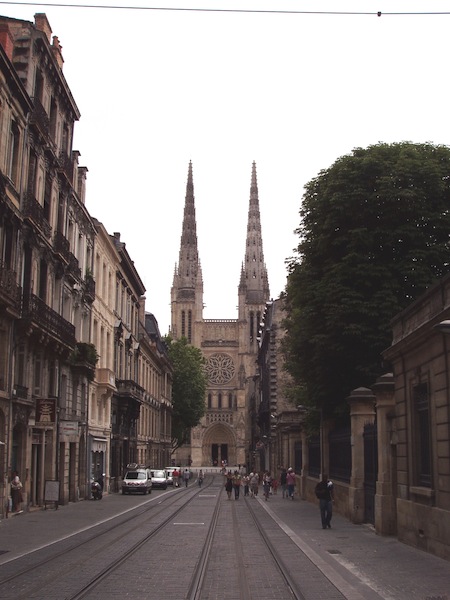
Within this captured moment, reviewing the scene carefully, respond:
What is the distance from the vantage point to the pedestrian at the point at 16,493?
2473 centimetres

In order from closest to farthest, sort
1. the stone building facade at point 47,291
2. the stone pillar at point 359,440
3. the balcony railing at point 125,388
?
1. the stone pillar at point 359,440
2. the stone building facade at point 47,291
3. the balcony railing at point 125,388

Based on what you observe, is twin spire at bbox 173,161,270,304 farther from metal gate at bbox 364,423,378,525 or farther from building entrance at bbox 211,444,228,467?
metal gate at bbox 364,423,378,525

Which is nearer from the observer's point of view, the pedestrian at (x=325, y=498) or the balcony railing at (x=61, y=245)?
the pedestrian at (x=325, y=498)

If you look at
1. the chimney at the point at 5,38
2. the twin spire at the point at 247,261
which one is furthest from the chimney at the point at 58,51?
the twin spire at the point at 247,261

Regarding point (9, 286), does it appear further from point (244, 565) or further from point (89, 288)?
point (244, 565)

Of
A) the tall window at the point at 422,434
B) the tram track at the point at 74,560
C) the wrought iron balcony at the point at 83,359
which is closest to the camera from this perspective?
the tram track at the point at 74,560

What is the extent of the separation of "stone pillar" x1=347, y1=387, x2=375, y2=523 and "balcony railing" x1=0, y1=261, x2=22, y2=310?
34.9ft

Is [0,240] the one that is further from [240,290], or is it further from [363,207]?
[240,290]

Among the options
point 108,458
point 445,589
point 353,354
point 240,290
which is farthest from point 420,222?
point 240,290

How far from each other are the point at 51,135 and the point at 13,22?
4481 millimetres

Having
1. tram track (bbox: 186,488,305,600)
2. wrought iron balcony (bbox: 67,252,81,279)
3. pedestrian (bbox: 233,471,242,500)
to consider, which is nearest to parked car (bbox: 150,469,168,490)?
pedestrian (bbox: 233,471,242,500)

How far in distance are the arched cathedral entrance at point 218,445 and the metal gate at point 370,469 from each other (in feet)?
353

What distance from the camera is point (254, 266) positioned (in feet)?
463

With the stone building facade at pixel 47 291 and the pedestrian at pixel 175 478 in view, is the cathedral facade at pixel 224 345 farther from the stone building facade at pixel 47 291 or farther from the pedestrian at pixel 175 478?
the stone building facade at pixel 47 291
